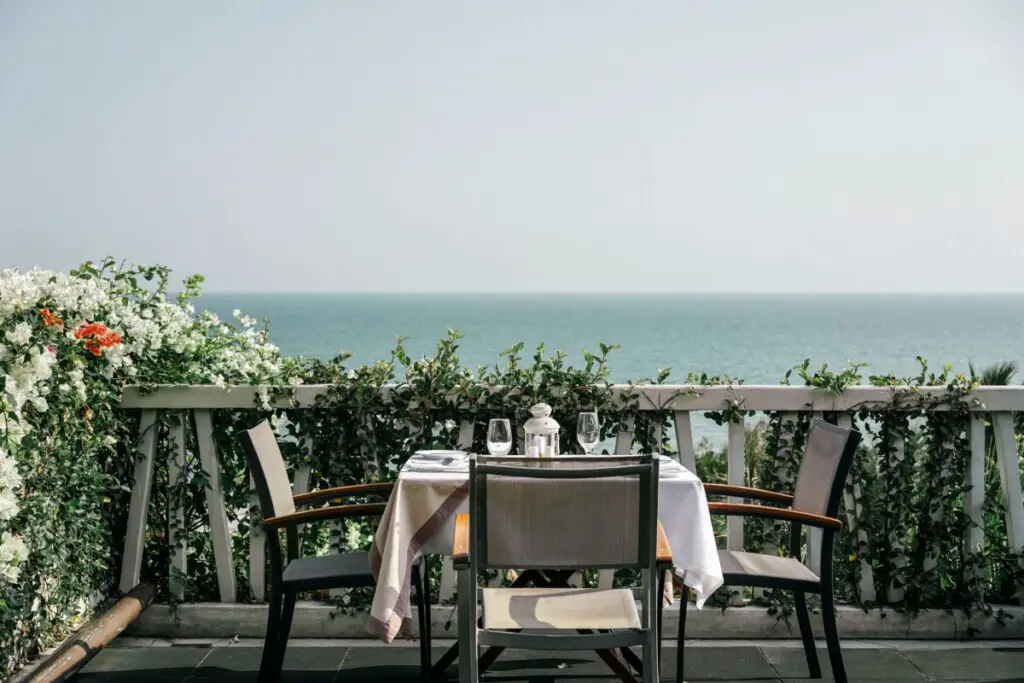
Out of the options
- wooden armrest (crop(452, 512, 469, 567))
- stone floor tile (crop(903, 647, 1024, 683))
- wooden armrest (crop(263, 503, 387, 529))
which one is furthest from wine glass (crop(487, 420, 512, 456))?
stone floor tile (crop(903, 647, 1024, 683))

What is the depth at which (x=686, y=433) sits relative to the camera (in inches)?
154

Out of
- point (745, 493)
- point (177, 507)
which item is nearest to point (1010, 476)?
point (745, 493)

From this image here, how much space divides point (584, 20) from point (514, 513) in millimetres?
40800

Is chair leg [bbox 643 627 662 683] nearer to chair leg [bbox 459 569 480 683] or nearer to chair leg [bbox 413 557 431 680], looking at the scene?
chair leg [bbox 459 569 480 683]

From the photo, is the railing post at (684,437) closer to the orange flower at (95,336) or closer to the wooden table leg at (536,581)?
Answer: the wooden table leg at (536,581)

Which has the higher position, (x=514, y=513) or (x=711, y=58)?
(x=711, y=58)

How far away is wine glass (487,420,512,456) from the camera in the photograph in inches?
130

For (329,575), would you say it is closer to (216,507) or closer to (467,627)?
(467,627)

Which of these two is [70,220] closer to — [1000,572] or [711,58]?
[711,58]

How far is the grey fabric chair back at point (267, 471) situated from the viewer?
324 cm

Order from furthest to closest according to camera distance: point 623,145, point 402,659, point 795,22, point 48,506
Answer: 1. point 623,145
2. point 795,22
3. point 402,659
4. point 48,506

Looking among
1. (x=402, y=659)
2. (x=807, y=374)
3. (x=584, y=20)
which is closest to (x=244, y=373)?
(x=402, y=659)

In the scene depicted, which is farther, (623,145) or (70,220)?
(623,145)

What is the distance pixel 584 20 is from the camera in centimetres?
4094
